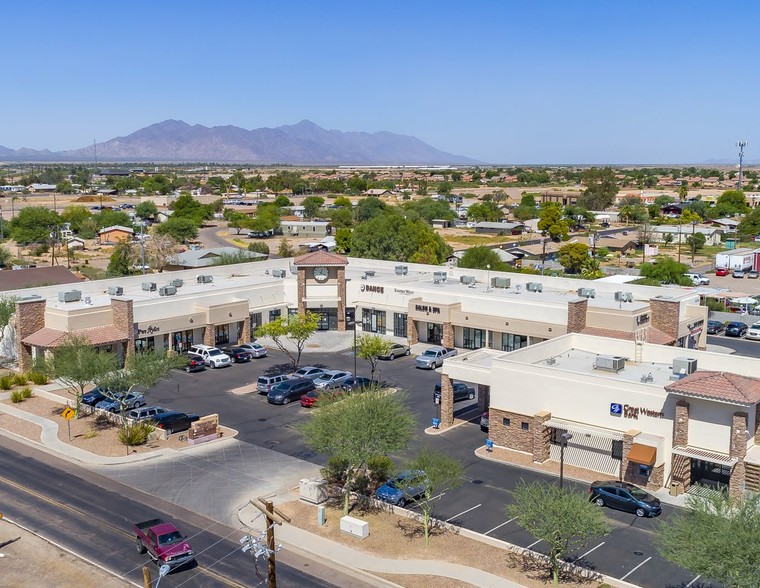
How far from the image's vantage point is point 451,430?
43.6m

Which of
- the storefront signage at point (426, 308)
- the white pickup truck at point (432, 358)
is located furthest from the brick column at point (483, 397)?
the storefront signage at point (426, 308)

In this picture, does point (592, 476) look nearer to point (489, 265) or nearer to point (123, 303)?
point (123, 303)

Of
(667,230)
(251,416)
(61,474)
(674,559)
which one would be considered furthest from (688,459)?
(667,230)

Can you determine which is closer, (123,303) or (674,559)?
(674,559)

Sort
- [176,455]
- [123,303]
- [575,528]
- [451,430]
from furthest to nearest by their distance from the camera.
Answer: [123,303] → [451,430] → [176,455] → [575,528]

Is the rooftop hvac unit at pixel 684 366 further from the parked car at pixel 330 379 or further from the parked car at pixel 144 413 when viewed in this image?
the parked car at pixel 144 413

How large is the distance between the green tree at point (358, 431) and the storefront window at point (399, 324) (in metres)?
32.0

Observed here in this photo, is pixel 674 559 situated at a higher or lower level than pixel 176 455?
higher

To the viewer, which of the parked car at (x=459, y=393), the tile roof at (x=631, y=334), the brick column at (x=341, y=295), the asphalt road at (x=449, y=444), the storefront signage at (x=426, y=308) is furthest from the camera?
the brick column at (x=341, y=295)

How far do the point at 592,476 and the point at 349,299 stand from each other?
3515 centimetres

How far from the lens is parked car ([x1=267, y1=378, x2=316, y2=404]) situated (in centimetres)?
4831

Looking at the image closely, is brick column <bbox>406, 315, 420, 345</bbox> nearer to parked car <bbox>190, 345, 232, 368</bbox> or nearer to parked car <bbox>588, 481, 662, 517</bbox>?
parked car <bbox>190, 345, 232, 368</bbox>

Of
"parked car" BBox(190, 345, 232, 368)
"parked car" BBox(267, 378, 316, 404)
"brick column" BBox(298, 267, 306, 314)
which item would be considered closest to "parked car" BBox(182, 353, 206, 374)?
"parked car" BBox(190, 345, 232, 368)

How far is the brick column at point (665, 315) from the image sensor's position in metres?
55.8
